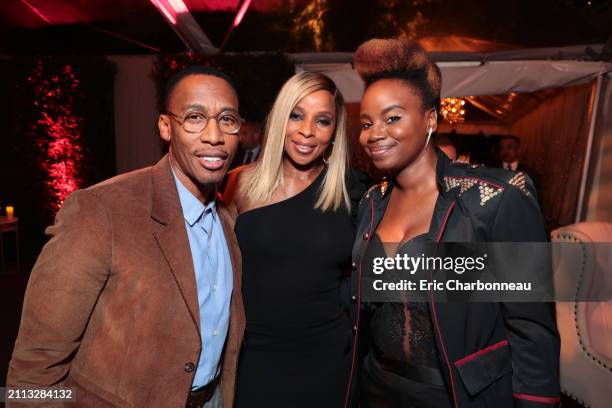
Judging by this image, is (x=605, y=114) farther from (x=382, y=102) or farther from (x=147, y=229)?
(x=147, y=229)

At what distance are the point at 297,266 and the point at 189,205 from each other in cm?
76

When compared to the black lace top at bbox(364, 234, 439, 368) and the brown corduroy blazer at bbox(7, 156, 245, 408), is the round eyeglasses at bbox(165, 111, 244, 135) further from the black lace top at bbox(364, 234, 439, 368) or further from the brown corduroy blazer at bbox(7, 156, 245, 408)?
the black lace top at bbox(364, 234, 439, 368)

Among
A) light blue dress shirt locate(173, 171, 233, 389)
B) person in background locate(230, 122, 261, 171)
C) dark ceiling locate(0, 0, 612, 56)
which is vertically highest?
dark ceiling locate(0, 0, 612, 56)

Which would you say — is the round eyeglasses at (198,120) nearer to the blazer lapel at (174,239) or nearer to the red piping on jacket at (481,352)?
the blazer lapel at (174,239)

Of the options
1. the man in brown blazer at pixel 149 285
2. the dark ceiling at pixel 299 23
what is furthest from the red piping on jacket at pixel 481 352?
the dark ceiling at pixel 299 23

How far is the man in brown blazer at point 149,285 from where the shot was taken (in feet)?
4.10

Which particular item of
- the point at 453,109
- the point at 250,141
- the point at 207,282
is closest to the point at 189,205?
the point at 207,282

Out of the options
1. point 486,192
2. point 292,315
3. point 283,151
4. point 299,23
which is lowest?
point 292,315

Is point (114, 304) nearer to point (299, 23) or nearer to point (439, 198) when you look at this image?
point (439, 198)

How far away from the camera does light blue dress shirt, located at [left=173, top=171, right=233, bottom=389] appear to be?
1.54 m

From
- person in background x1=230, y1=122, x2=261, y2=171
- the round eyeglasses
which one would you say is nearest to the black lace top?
the round eyeglasses

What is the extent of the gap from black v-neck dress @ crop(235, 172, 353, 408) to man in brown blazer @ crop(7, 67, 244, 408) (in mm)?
456

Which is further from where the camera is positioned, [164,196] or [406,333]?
[406,333]

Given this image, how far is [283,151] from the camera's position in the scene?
2510mm
